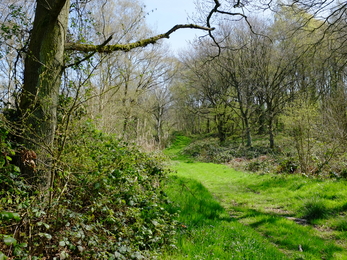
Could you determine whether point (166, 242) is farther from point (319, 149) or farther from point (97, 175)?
point (319, 149)

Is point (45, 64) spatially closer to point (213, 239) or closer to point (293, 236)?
point (213, 239)

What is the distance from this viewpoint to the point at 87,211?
3.72m

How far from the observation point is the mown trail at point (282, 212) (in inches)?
180

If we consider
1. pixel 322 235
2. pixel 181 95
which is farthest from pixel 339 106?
pixel 181 95

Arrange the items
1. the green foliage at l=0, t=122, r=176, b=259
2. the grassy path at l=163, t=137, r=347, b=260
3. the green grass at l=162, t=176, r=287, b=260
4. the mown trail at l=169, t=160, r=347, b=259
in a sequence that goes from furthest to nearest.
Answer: the mown trail at l=169, t=160, r=347, b=259, the grassy path at l=163, t=137, r=347, b=260, the green grass at l=162, t=176, r=287, b=260, the green foliage at l=0, t=122, r=176, b=259

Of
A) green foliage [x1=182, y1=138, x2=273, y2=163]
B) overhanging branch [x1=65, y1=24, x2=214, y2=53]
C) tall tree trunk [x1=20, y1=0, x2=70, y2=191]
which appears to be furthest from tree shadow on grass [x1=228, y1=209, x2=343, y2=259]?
green foliage [x1=182, y1=138, x2=273, y2=163]

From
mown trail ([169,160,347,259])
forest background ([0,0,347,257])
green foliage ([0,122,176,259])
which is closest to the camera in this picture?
green foliage ([0,122,176,259])

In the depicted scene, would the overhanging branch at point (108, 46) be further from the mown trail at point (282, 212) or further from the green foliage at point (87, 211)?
the mown trail at point (282, 212)

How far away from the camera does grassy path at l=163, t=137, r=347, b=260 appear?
4125 millimetres

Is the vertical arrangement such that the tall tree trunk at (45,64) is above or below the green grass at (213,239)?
above

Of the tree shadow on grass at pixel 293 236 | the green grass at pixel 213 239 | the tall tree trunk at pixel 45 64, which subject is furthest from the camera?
the tree shadow on grass at pixel 293 236

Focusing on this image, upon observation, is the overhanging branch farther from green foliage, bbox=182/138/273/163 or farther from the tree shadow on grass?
green foliage, bbox=182/138/273/163

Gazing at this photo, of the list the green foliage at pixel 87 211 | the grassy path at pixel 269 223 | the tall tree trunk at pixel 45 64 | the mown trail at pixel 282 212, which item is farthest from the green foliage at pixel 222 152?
the tall tree trunk at pixel 45 64

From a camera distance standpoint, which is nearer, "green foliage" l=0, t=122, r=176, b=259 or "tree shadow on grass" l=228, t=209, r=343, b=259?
"green foliage" l=0, t=122, r=176, b=259
